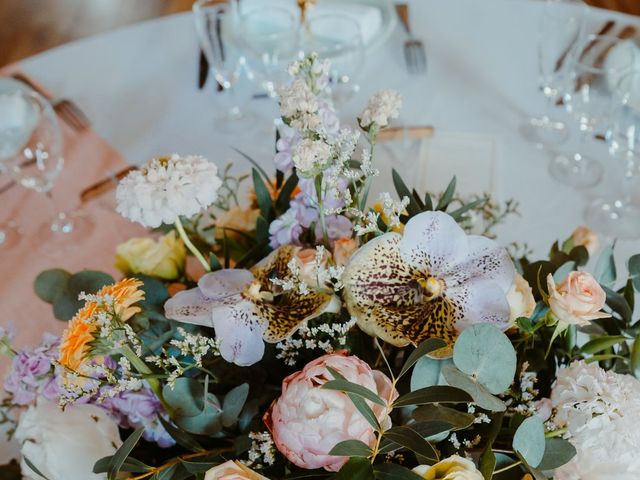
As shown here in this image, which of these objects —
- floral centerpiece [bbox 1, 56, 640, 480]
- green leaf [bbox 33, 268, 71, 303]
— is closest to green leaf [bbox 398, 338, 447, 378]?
floral centerpiece [bbox 1, 56, 640, 480]

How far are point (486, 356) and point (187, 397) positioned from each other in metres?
0.23

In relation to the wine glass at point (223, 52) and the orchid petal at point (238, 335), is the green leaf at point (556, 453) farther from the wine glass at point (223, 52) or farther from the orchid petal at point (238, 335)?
the wine glass at point (223, 52)

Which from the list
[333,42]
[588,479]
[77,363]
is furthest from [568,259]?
[333,42]

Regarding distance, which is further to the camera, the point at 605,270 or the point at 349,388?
the point at 605,270

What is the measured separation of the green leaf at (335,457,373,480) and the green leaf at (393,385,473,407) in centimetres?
4

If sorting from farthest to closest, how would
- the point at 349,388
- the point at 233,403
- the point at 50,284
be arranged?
the point at 50,284
the point at 233,403
the point at 349,388

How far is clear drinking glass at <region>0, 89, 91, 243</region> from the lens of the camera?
110 cm

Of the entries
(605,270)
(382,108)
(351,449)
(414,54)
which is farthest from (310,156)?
(414,54)

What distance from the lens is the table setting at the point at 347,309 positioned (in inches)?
18.5

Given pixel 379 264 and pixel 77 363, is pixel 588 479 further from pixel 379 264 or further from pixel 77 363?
pixel 77 363

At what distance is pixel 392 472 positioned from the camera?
45cm

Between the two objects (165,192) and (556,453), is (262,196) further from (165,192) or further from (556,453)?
(556,453)

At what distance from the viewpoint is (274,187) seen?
0.73 m

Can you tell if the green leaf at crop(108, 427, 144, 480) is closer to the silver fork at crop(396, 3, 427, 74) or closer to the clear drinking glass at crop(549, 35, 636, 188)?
the clear drinking glass at crop(549, 35, 636, 188)
